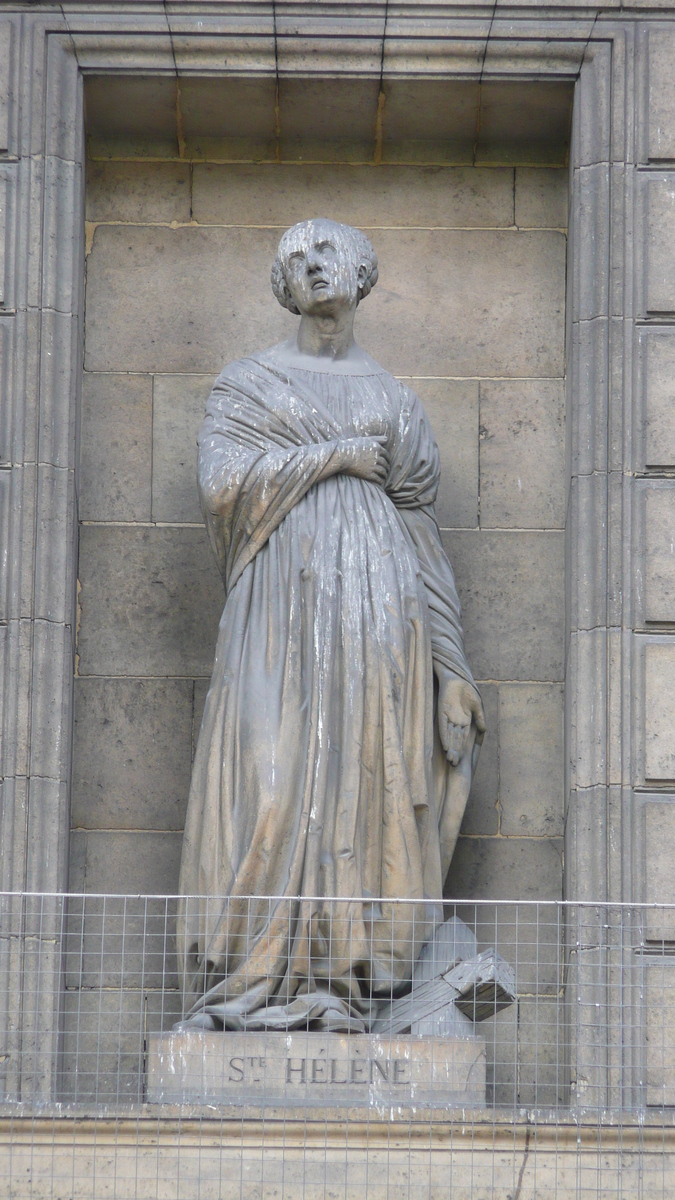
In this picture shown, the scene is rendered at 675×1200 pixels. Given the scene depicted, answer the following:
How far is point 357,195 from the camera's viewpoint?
8.81 m

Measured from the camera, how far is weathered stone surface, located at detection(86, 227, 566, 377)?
28.3ft

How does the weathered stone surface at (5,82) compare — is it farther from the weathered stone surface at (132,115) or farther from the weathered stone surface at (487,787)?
the weathered stone surface at (487,787)

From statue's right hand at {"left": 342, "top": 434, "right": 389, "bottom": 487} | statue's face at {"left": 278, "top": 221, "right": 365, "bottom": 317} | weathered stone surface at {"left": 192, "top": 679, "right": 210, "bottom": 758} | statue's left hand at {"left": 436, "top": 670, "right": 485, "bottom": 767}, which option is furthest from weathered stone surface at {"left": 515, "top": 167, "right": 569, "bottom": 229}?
weathered stone surface at {"left": 192, "top": 679, "right": 210, "bottom": 758}

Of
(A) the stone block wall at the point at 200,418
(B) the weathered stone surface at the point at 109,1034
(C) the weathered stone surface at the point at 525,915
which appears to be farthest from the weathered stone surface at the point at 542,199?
(B) the weathered stone surface at the point at 109,1034

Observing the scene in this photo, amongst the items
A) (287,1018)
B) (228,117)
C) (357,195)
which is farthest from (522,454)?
(287,1018)

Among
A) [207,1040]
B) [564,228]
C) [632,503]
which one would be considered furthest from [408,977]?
[564,228]

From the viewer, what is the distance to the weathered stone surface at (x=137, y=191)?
8.76 metres

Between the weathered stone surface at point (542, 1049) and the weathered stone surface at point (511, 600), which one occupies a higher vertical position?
the weathered stone surface at point (511, 600)

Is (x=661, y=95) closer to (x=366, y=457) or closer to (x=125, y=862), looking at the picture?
(x=366, y=457)

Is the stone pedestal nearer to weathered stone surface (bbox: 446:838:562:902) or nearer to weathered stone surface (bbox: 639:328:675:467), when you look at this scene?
weathered stone surface (bbox: 446:838:562:902)

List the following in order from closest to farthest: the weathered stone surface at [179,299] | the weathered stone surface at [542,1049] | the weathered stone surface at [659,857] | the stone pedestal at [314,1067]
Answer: the stone pedestal at [314,1067] < the weathered stone surface at [659,857] < the weathered stone surface at [542,1049] < the weathered stone surface at [179,299]

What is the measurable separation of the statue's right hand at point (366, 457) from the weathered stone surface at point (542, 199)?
141 cm

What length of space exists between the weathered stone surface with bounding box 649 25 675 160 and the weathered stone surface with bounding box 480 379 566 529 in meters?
0.90

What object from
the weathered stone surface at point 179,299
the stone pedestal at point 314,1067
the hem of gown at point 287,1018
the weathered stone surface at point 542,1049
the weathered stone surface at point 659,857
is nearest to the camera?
the stone pedestal at point 314,1067
